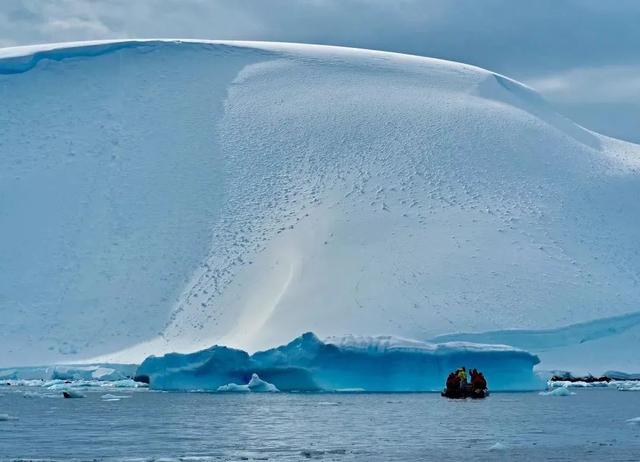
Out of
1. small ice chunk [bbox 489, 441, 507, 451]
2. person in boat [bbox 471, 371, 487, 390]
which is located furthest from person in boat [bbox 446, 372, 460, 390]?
small ice chunk [bbox 489, 441, 507, 451]

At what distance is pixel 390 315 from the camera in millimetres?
35719

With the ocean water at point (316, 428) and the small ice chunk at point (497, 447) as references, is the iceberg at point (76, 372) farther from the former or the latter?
the small ice chunk at point (497, 447)

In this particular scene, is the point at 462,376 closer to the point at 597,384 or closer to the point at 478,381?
the point at 478,381

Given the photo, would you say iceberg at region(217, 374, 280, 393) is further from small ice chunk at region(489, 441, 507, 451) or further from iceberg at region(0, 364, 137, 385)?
small ice chunk at region(489, 441, 507, 451)

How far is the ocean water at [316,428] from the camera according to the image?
17.2 metres

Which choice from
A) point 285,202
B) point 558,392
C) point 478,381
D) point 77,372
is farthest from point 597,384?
point 77,372

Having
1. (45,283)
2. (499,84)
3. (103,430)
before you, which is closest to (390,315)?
(45,283)

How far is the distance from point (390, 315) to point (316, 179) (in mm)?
9778

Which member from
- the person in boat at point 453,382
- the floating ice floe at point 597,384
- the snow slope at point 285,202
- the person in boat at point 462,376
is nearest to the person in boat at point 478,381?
the person in boat at point 462,376

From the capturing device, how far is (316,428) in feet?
68.7

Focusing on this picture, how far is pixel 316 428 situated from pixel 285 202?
75.7 feet

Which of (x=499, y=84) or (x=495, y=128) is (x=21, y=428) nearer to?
(x=495, y=128)

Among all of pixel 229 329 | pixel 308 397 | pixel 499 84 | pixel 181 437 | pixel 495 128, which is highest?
pixel 499 84

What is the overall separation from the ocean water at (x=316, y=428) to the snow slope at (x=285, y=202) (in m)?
6.34
